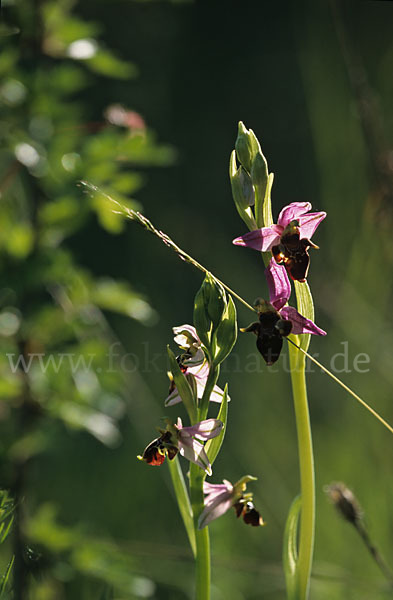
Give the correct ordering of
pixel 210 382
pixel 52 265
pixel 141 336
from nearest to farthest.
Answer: pixel 210 382
pixel 52 265
pixel 141 336

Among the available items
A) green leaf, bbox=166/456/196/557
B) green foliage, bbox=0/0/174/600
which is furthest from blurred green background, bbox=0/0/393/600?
green leaf, bbox=166/456/196/557

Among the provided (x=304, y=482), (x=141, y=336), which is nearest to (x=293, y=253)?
(x=304, y=482)

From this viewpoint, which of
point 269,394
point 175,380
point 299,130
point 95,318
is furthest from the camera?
point 299,130

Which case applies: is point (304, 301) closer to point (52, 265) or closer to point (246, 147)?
point (246, 147)

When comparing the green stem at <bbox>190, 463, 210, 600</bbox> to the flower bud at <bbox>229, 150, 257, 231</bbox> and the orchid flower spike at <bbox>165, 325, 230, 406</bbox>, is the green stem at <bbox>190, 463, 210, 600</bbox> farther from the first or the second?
the flower bud at <bbox>229, 150, 257, 231</bbox>

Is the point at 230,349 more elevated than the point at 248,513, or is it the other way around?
the point at 230,349

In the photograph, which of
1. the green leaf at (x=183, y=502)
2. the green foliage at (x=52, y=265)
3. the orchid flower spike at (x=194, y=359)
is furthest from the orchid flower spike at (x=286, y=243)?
the green foliage at (x=52, y=265)

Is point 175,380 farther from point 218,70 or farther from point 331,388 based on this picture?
point 218,70

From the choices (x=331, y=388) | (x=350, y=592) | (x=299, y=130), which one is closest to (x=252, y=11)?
(x=299, y=130)
